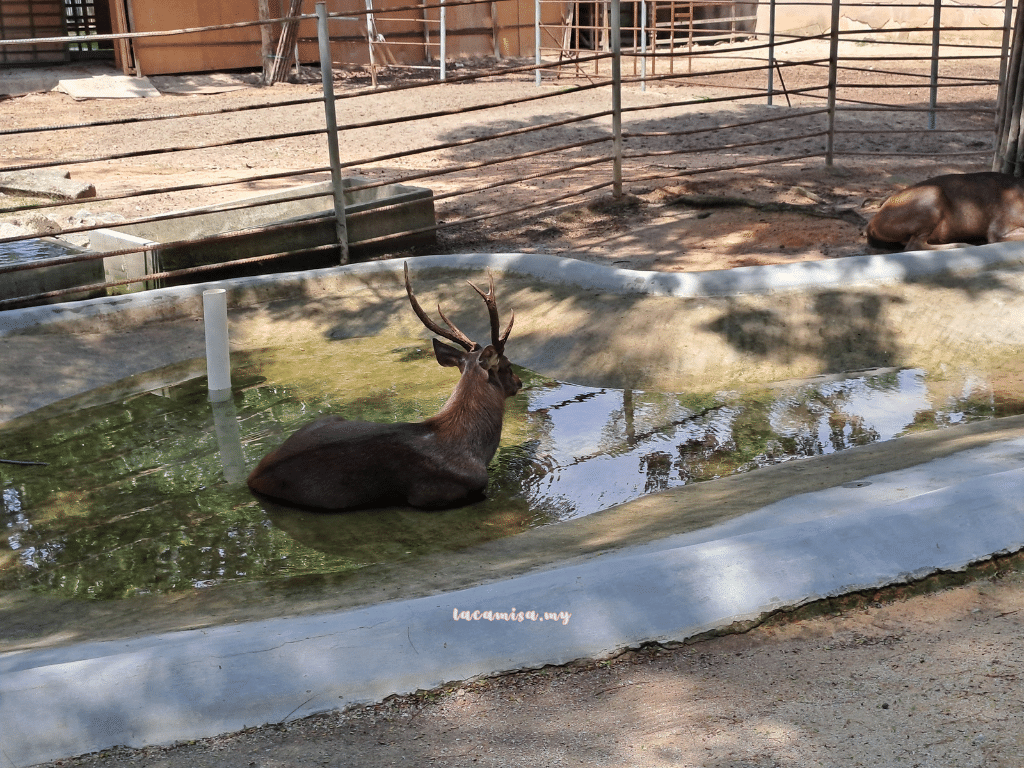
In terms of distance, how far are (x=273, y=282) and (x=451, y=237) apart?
2259 millimetres

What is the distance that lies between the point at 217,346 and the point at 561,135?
873 cm

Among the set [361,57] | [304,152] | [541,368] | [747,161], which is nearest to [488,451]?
[541,368]

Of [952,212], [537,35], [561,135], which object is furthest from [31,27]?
[952,212]

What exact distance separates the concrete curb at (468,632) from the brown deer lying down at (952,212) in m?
4.71

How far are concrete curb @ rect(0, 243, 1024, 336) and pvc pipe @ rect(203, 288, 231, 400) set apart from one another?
38.6 inches

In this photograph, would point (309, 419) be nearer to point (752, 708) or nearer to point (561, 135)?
point (752, 708)

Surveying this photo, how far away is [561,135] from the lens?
1380cm

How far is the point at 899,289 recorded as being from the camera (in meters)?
6.12

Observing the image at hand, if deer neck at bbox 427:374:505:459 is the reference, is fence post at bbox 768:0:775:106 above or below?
above

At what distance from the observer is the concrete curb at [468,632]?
8.37 ft

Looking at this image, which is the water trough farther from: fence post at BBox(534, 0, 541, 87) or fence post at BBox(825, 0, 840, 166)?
fence post at BBox(534, 0, 541, 87)

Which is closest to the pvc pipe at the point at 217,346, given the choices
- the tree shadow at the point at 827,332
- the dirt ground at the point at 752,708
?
the tree shadow at the point at 827,332

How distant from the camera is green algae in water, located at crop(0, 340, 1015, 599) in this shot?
161 inches

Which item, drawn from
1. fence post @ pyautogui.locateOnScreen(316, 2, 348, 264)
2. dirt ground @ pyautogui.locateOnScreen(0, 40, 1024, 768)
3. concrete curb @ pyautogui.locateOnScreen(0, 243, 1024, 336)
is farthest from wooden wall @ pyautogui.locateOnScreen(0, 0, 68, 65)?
dirt ground @ pyautogui.locateOnScreen(0, 40, 1024, 768)
